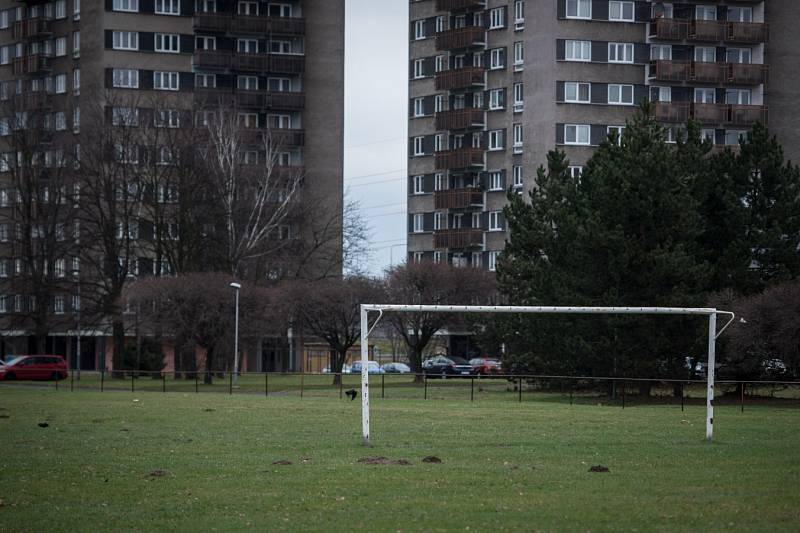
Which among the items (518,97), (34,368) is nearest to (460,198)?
(518,97)

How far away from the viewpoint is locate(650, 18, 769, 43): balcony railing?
98250 mm

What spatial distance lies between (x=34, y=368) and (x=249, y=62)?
41.8 meters

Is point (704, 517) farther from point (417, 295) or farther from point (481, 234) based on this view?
point (481, 234)

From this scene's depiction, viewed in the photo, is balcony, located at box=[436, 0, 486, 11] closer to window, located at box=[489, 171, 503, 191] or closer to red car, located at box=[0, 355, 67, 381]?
window, located at box=[489, 171, 503, 191]

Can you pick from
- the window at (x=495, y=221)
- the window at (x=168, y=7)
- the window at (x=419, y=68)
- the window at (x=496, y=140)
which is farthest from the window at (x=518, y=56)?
the window at (x=168, y=7)

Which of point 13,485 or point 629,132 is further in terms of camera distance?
point 629,132

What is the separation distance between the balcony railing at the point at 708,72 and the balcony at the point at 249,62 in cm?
3335

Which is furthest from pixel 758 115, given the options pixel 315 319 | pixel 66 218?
pixel 66 218

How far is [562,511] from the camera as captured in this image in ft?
60.7

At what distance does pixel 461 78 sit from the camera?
105 meters

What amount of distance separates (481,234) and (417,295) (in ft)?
81.5

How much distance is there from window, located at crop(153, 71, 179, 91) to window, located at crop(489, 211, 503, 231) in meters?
→ 30.7

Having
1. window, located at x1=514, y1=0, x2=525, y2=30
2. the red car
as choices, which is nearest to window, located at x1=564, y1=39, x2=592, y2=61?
window, located at x1=514, y1=0, x2=525, y2=30

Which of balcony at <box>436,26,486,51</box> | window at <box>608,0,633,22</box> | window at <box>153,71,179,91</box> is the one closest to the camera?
window at <box>608,0,633,22</box>
